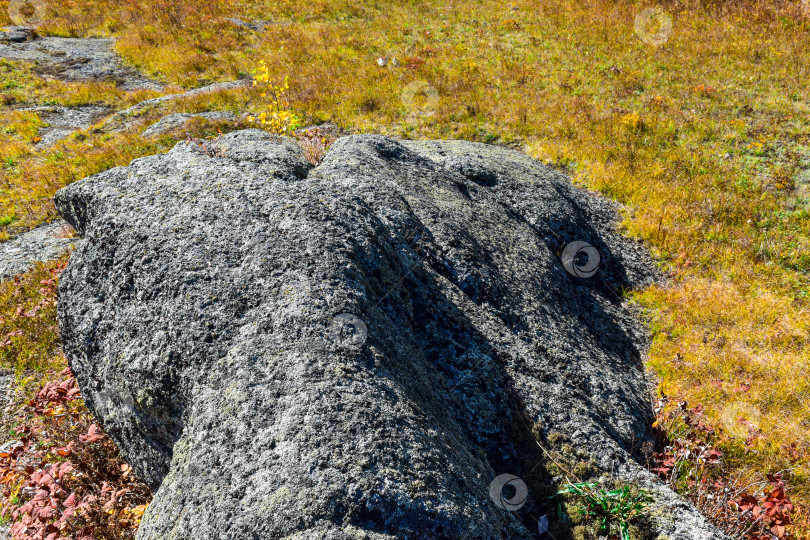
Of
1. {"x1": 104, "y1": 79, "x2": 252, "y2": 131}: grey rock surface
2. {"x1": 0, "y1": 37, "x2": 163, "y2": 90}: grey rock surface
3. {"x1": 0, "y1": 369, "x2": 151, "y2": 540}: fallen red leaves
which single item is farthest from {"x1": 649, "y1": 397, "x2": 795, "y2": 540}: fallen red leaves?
{"x1": 0, "y1": 37, "x2": 163, "y2": 90}: grey rock surface

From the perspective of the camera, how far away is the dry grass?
6.47 meters

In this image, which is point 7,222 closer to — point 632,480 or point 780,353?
point 632,480

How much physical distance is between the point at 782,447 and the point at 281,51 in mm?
20490

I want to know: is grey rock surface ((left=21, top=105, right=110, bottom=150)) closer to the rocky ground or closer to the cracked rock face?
the rocky ground

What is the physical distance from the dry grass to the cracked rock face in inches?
61.8

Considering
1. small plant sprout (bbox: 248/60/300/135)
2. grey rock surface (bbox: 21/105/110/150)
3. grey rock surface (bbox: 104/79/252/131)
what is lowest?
grey rock surface (bbox: 21/105/110/150)

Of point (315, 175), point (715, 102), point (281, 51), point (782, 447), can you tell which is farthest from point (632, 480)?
point (281, 51)

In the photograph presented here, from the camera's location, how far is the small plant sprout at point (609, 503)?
3.70m

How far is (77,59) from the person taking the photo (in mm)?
19703

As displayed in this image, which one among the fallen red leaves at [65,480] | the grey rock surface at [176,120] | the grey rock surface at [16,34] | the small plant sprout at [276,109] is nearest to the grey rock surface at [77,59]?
the grey rock surface at [16,34]

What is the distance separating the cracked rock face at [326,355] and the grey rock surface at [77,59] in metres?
16.0

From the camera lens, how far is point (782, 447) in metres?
5.25

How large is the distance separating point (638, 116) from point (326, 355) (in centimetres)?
1252

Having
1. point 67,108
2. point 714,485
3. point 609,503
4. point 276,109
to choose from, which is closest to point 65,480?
point 609,503
